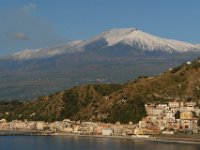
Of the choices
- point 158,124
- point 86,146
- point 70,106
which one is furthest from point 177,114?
point 86,146

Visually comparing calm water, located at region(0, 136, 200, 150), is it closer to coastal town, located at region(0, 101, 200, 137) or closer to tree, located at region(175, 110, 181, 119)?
coastal town, located at region(0, 101, 200, 137)

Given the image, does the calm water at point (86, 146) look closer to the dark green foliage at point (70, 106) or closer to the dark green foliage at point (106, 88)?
the dark green foliage at point (70, 106)

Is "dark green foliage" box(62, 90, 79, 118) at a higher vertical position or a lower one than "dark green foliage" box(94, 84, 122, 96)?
lower

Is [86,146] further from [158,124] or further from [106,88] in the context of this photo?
[106,88]

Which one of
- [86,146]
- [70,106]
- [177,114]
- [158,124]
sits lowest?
[86,146]

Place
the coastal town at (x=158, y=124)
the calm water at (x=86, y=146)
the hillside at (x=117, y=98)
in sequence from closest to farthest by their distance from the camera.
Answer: the calm water at (x=86, y=146), the coastal town at (x=158, y=124), the hillside at (x=117, y=98)

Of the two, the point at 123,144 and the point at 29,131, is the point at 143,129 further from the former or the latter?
the point at 29,131

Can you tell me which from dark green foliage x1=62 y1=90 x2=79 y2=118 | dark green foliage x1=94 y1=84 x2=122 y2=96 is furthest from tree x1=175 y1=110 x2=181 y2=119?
dark green foliage x1=62 y1=90 x2=79 y2=118

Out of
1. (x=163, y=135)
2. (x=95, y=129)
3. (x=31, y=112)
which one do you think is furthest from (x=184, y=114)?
(x=31, y=112)

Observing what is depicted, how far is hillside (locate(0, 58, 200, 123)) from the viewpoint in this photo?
124562mm

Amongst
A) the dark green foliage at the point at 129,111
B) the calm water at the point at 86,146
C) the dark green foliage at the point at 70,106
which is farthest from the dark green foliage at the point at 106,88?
the calm water at the point at 86,146

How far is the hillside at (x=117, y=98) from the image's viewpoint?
124562 mm

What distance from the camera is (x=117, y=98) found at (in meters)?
130

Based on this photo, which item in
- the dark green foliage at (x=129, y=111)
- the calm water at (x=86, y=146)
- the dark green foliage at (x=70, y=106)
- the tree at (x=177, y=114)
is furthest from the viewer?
the dark green foliage at (x=70, y=106)
